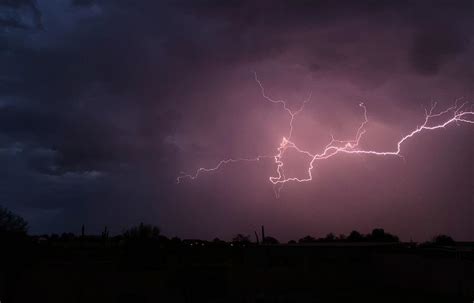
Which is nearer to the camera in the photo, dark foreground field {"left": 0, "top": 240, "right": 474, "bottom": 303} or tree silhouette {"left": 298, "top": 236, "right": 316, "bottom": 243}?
dark foreground field {"left": 0, "top": 240, "right": 474, "bottom": 303}

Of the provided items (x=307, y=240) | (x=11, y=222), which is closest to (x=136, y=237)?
(x=11, y=222)

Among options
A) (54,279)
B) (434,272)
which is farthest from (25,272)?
(434,272)

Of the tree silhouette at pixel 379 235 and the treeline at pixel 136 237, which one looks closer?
the treeline at pixel 136 237

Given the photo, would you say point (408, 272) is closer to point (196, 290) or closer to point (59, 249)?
point (196, 290)

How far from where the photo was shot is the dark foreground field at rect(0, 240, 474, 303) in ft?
78.9

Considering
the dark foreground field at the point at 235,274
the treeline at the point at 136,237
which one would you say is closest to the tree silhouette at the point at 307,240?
the treeline at the point at 136,237

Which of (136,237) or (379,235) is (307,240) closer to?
(379,235)

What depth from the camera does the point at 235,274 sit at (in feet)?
91.9

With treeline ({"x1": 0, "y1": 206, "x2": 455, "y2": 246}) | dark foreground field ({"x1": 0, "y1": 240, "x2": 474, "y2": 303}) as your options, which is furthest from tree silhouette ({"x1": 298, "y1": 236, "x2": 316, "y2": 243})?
dark foreground field ({"x1": 0, "y1": 240, "x2": 474, "y2": 303})

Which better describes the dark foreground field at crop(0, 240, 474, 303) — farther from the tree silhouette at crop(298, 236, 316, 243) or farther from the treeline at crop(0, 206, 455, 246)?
the tree silhouette at crop(298, 236, 316, 243)

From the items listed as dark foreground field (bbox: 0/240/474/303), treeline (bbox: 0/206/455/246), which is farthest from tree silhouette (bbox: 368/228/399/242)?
dark foreground field (bbox: 0/240/474/303)

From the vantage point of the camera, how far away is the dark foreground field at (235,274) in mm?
24047

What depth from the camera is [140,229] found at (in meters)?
53.2

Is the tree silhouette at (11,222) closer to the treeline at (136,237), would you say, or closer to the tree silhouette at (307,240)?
the treeline at (136,237)
